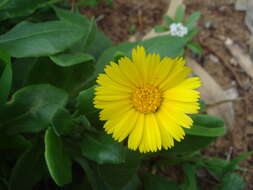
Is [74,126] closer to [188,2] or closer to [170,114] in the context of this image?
[170,114]

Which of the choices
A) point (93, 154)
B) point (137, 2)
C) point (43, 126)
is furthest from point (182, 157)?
point (137, 2)

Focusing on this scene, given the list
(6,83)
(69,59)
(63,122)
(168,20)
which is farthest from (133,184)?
(168,20)

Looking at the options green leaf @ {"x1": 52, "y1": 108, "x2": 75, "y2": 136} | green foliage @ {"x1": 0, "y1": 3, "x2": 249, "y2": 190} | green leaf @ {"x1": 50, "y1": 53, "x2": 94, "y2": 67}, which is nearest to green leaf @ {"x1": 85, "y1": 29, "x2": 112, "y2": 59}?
green foliage @ {"x1": 0, "y1": 3, "x2": 249, "y2": 190}

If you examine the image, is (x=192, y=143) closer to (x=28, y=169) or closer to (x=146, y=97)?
(x=146, y=97)

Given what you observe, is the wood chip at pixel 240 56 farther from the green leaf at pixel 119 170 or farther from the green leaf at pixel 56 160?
the green leaf at pixel 56 160

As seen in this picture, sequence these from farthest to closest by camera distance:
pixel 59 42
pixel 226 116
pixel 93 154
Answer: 1. pixel 226 116
2. pixel 59 42
3. pixel 93 154
